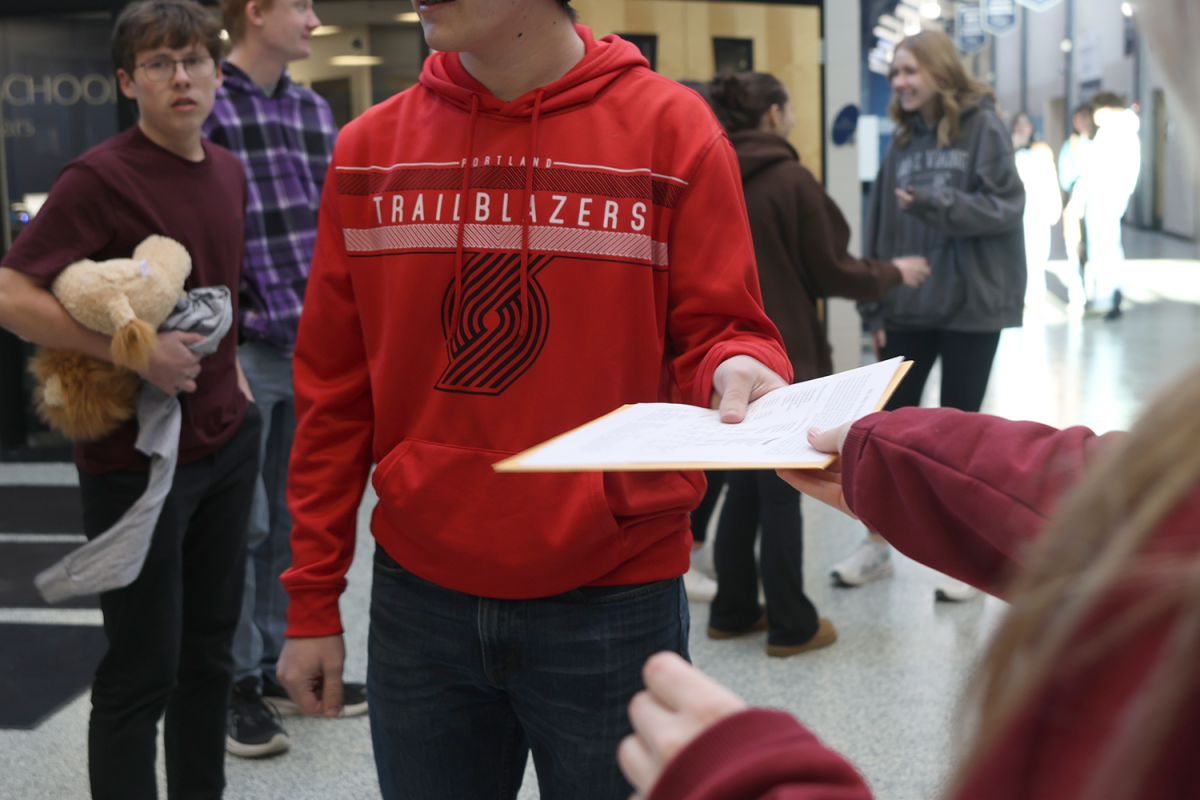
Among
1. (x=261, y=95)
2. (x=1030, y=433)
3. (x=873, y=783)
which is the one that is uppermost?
(x=261, y=95)

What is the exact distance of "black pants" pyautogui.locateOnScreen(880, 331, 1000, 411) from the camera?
11.6ft

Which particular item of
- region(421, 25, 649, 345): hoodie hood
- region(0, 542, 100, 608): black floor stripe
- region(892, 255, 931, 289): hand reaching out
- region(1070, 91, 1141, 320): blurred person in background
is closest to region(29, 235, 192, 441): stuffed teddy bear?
region(421, 25, 649, 345): hoodie hood

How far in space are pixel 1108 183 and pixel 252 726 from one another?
9649 mm

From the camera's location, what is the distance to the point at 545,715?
123cm

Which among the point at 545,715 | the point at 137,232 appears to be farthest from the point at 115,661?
the point at 545,715

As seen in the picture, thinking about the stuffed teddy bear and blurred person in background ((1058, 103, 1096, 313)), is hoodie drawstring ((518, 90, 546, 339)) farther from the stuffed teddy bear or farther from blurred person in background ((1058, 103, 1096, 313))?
blurred person in background ((1058, 103, 1096, 313))

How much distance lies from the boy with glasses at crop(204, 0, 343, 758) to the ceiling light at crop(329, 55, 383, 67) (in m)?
3.07

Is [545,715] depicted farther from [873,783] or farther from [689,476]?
[873,783]

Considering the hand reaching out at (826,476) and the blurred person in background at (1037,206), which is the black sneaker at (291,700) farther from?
the blurred person in background at (1037,206)

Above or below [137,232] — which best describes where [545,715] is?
below

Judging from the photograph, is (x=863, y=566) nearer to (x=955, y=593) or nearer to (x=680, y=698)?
(x=955, y=593)

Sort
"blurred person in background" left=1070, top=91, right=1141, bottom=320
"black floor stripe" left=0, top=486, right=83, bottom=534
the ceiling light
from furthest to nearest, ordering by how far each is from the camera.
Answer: "blurred person in background" left=1070, top=91, right=1141, bottom=320 → the ceiling light → "black floor stripe" left=0, top=486, right=83, bottom=534

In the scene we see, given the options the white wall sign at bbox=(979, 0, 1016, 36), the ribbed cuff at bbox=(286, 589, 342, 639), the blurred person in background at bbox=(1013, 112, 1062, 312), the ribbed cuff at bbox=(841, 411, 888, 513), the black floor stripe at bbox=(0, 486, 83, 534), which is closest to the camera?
the ribbed cuff at bbox=(841, 411, 888, 513)

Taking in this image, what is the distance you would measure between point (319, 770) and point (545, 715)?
1.66 m
